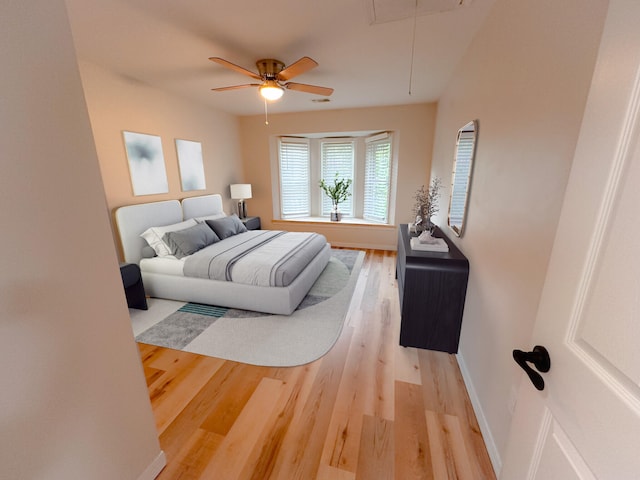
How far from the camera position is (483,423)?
1.48 m

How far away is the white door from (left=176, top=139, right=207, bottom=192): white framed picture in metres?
4.19

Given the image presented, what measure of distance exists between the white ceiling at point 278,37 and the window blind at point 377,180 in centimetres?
163

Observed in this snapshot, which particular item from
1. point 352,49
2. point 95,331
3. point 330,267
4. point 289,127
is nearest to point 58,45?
point 95,331

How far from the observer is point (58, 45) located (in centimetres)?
85

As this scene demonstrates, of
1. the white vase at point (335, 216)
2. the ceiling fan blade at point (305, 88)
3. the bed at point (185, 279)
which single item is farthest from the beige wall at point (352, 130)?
the ceiling fan blade at point (305, 88)

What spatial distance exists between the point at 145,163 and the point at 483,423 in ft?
13.4

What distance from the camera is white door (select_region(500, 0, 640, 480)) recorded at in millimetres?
450

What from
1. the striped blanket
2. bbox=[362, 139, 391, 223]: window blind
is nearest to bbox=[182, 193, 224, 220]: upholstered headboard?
the striped blanket

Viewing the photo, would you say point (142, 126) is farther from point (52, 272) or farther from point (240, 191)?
point (52, 272)

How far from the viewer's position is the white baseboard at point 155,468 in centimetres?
125

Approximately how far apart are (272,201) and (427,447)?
181 inches

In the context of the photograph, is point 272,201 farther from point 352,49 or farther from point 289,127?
point 352,49

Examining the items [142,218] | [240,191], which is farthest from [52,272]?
[240,191]

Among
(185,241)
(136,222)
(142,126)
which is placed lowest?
(185,241)
